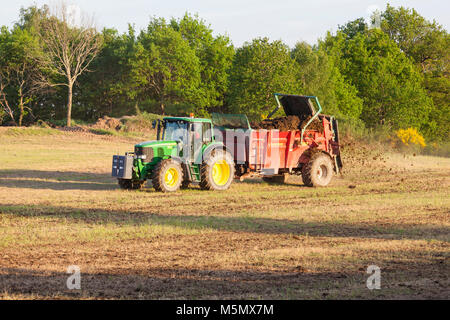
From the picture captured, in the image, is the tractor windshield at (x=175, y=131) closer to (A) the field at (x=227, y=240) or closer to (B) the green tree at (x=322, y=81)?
(A) the field at (x=227, y=240)

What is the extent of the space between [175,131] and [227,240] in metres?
7.25

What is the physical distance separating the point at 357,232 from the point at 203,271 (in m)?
4.10

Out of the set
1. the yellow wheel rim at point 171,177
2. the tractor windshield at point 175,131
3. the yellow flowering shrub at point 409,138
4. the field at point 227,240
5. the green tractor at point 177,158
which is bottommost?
the field at point 227,240

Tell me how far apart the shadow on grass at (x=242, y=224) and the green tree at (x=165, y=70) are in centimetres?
3840

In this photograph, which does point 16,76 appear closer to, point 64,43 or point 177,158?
point 64,43

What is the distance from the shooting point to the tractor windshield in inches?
661

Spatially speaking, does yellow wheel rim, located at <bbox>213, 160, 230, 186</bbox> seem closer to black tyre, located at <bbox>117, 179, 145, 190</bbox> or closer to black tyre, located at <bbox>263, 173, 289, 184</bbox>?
black tyre, located at <bbox>117, 179, 145, 190</bbox>

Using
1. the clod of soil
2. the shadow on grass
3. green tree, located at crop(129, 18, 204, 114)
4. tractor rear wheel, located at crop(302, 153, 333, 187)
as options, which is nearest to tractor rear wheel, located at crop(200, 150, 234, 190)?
tractor rear wheel, located at crop(302, 153, 333, 187)

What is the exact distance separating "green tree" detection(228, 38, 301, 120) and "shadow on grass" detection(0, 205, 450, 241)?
31321 millimetres

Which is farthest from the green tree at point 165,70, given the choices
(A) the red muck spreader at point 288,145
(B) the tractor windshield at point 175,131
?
(B) the tractor windshield at point 175,131

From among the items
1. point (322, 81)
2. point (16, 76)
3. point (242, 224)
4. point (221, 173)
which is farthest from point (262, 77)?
point (242, 224)

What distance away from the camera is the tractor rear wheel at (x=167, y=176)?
1623 centimetres

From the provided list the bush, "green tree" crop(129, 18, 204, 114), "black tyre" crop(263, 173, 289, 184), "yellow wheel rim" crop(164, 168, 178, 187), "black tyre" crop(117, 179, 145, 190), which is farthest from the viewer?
"green tree" crop(129, 18, 204, 114)

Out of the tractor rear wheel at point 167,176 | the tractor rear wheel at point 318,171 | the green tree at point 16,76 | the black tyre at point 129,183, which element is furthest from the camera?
the green tree at point 16,76
